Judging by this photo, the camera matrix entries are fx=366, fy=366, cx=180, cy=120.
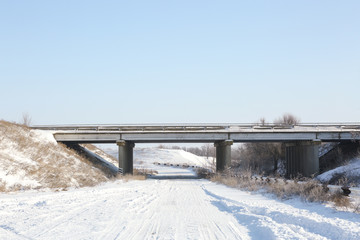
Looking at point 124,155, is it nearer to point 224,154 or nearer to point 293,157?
point 224,154

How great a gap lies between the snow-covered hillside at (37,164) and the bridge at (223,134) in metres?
3.46

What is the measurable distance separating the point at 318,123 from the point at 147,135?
61.6 ft

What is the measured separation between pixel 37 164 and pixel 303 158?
27.4 m

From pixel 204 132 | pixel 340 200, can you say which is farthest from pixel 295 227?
pixel 204 132

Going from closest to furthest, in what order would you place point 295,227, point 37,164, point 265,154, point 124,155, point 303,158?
point 295,227
point 37,164
point 124,155
point 303,158
point 265,154

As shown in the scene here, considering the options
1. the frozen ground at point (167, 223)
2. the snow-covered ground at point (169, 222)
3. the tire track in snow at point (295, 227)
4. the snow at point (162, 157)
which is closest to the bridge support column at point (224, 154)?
A: the snow-covered ground at point (169, 222)

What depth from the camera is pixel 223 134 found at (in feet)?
131

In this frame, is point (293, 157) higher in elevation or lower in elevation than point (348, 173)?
higher

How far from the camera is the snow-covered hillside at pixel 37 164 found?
2333 centimetres

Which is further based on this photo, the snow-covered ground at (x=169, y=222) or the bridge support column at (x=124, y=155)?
the bridge support column at (x=124, y=155)

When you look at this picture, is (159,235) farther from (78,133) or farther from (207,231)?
(78,133)

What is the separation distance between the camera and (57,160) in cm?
3141

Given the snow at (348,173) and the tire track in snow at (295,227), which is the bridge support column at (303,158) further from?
the tire track in snow at (295,227)

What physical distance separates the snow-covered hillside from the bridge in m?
3.46
